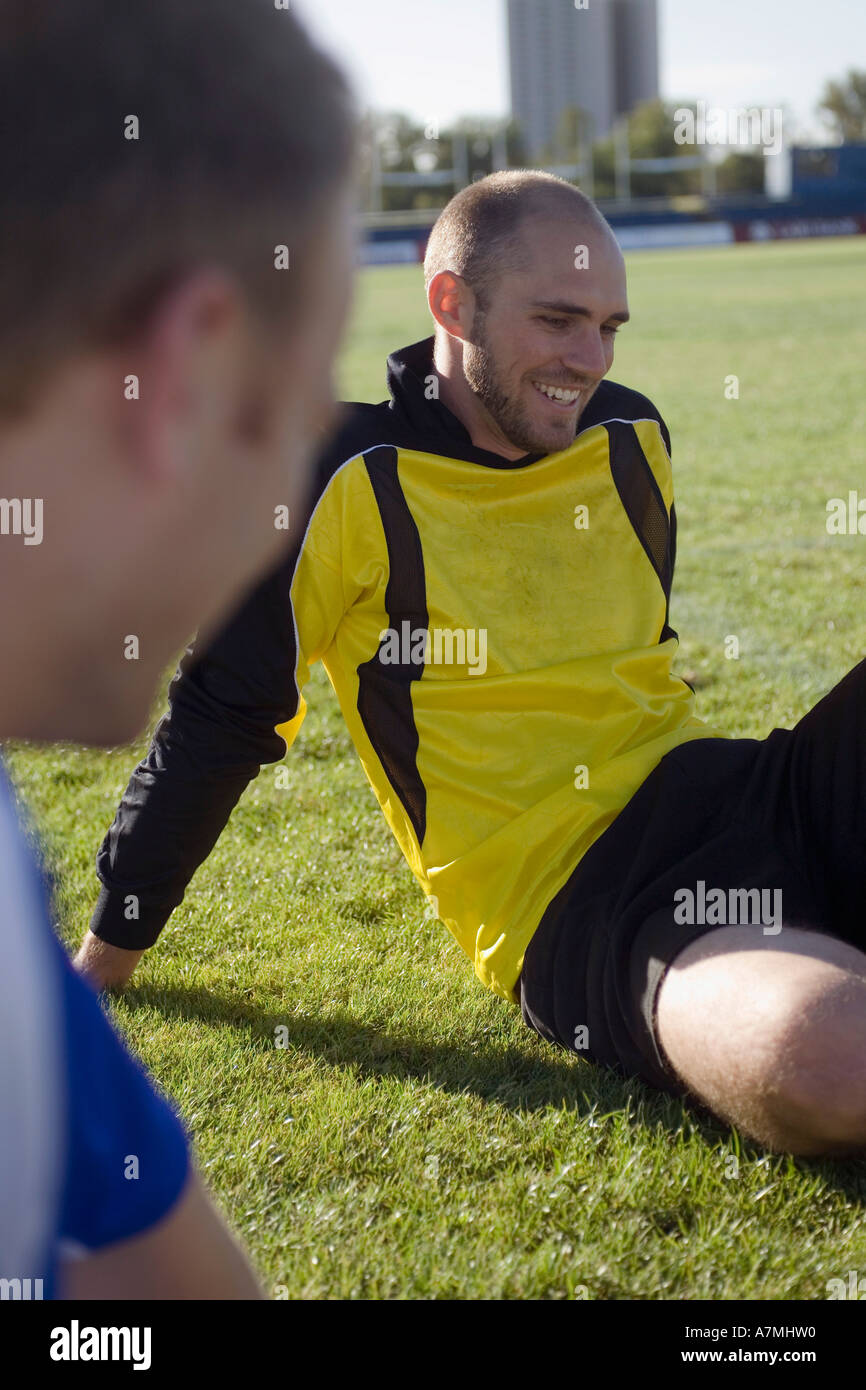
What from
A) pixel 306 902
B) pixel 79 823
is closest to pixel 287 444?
pixel 306 902

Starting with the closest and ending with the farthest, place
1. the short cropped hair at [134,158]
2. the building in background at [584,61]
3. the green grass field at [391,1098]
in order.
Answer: the short cropped hair at [134,158] < the green grass field at [391,1098] < the building in background at [584,61]

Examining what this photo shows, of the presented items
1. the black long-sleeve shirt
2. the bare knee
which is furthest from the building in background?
the bare knee

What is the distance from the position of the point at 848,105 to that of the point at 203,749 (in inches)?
4166

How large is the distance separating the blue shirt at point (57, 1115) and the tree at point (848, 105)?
10444 centimetres

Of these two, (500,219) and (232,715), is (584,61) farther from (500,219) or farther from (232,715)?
(232,715)

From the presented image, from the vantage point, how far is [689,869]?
2646 millimetres

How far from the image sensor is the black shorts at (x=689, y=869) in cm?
254

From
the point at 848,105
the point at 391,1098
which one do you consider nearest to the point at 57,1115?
the point at 391,1098

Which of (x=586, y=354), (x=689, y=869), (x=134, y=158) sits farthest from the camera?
(x=586, y=354)

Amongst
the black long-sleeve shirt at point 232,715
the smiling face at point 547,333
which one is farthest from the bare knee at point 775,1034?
the smiling face at point 547,333

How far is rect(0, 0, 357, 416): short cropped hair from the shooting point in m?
0.60

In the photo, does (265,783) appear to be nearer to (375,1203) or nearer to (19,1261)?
(375,1203)

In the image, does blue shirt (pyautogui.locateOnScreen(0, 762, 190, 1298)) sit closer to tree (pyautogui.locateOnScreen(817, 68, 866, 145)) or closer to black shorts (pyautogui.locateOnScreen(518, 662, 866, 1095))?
black shorts (pyautogui.locateOnScreen(518, 662, 866, 1095))

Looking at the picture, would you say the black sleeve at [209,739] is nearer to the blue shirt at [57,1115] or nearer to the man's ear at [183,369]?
Answer: the blue shirt at [57,1115]
